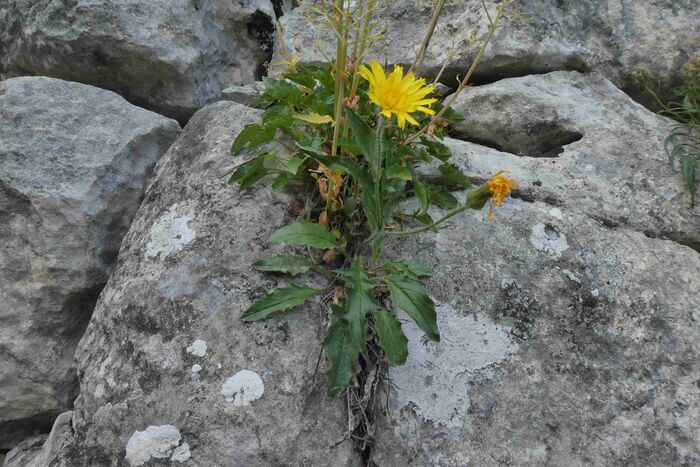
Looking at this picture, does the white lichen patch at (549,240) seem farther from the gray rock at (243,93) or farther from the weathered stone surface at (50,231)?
the weathered stone surface at (50,231)

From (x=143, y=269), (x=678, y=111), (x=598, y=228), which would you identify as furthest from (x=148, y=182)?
(x=678, y=111)

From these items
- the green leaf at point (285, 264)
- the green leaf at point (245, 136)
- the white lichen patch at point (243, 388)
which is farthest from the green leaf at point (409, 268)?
the green leaf at point (245, 136)

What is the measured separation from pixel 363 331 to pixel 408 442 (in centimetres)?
44

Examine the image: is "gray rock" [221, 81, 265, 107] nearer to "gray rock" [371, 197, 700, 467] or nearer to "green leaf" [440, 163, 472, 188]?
"green leaf" [440, 163, 472, 188]

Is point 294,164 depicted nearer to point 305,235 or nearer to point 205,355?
point 305,235

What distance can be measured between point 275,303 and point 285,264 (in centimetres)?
17

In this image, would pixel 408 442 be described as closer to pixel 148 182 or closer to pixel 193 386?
pixel 193 386

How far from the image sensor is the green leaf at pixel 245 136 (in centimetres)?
217

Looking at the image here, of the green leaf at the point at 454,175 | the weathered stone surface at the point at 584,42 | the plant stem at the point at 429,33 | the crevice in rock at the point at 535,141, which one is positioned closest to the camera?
the plant stem at the point at 429,33

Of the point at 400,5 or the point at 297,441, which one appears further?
the point at 400,5

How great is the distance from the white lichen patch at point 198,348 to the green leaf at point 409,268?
721 mm

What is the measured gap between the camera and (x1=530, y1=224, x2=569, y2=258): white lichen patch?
7.10 feet

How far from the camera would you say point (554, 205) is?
7.68 ft

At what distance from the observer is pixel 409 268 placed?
1.87m
